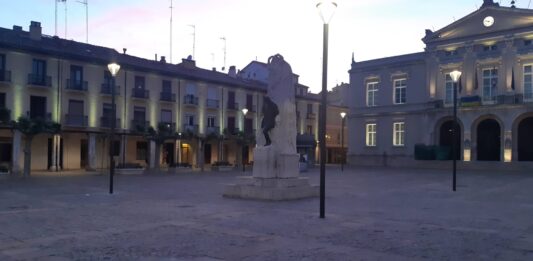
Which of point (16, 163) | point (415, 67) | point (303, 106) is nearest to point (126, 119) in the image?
point (16, 163)

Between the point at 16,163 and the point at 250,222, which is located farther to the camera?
the point at 16,163

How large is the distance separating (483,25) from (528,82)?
675 centimetres

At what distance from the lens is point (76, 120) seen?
39.3m

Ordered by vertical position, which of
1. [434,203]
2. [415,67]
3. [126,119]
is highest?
[415,67]

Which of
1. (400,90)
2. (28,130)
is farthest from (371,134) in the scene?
(28,130)

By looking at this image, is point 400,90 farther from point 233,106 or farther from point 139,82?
point 139,82

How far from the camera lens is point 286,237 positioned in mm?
8609

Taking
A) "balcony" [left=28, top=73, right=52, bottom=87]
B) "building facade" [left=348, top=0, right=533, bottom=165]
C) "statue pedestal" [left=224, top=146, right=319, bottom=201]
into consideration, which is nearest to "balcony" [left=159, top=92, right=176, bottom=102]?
"balcony" [left=28, top=73, right=52, bottom=87]

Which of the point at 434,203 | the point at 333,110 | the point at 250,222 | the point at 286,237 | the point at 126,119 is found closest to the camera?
the point at 286,237

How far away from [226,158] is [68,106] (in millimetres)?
19871

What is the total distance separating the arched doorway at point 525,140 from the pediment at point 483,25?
A: 27.1 ft

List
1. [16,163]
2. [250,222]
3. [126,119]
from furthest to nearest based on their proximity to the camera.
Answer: [126,119]
[16,163]
[250,222]

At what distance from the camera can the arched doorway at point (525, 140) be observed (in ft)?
139

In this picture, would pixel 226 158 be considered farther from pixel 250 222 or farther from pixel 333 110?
pixel 250 222
